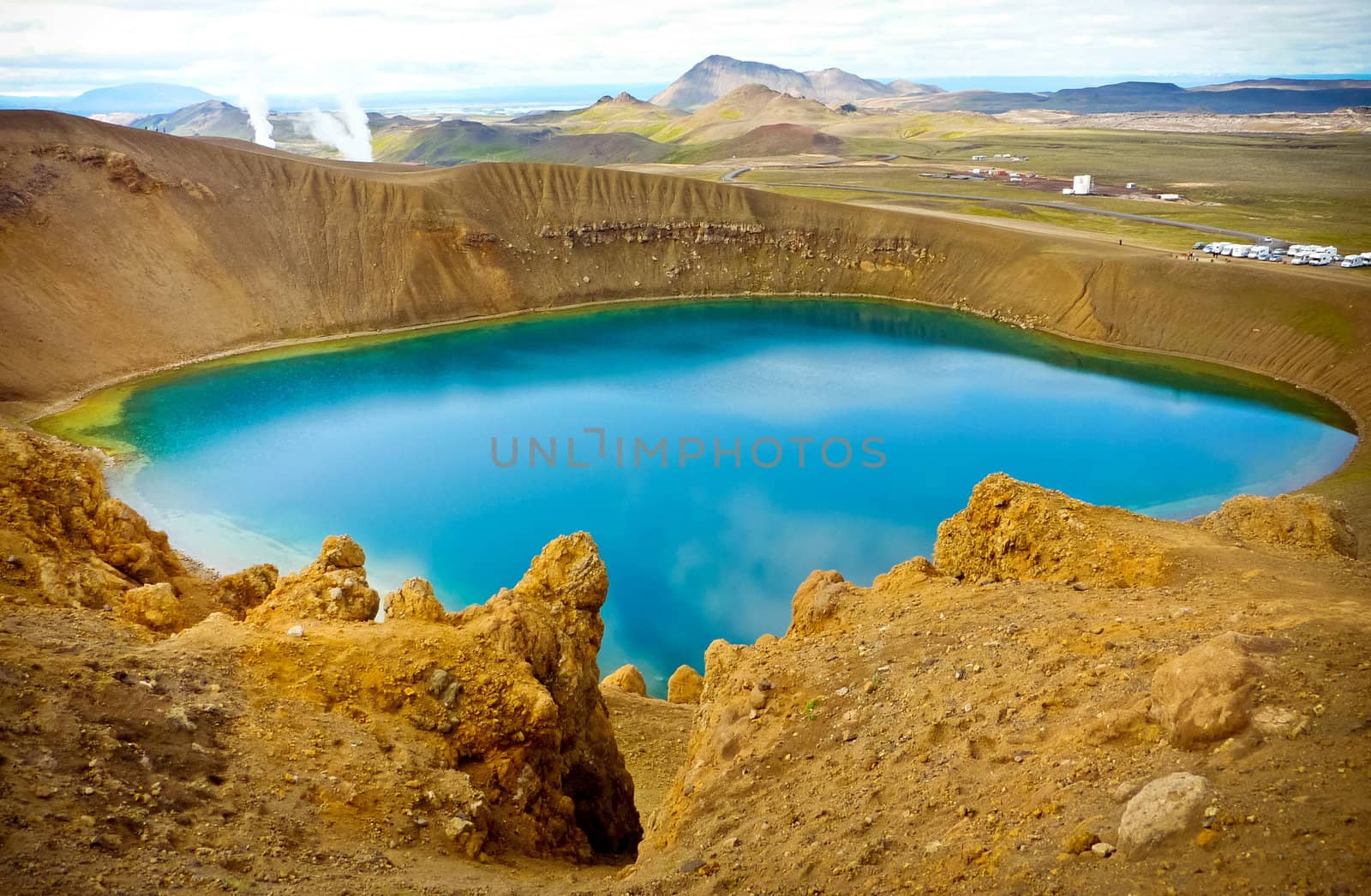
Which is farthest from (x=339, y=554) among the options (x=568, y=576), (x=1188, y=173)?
(x=1188, y=173)

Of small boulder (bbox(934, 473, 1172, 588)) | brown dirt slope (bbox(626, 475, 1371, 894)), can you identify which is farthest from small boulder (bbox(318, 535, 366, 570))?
small boulder (bbox(934, 473, 1172, 588))

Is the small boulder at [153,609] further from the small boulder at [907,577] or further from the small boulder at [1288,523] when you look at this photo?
Answer: the small boulder at [1288,523]

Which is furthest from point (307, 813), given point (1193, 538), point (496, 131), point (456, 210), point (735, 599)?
point (496, 131)

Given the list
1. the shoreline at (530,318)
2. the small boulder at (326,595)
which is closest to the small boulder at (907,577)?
the small boulder at (326,595)

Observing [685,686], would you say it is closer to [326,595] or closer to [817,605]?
[817,605]

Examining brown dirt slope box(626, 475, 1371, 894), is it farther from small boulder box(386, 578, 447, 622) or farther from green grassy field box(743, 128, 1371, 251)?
green grassy field box(743, 128, 1371, 251)

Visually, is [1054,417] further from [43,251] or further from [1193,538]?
[43,251]
